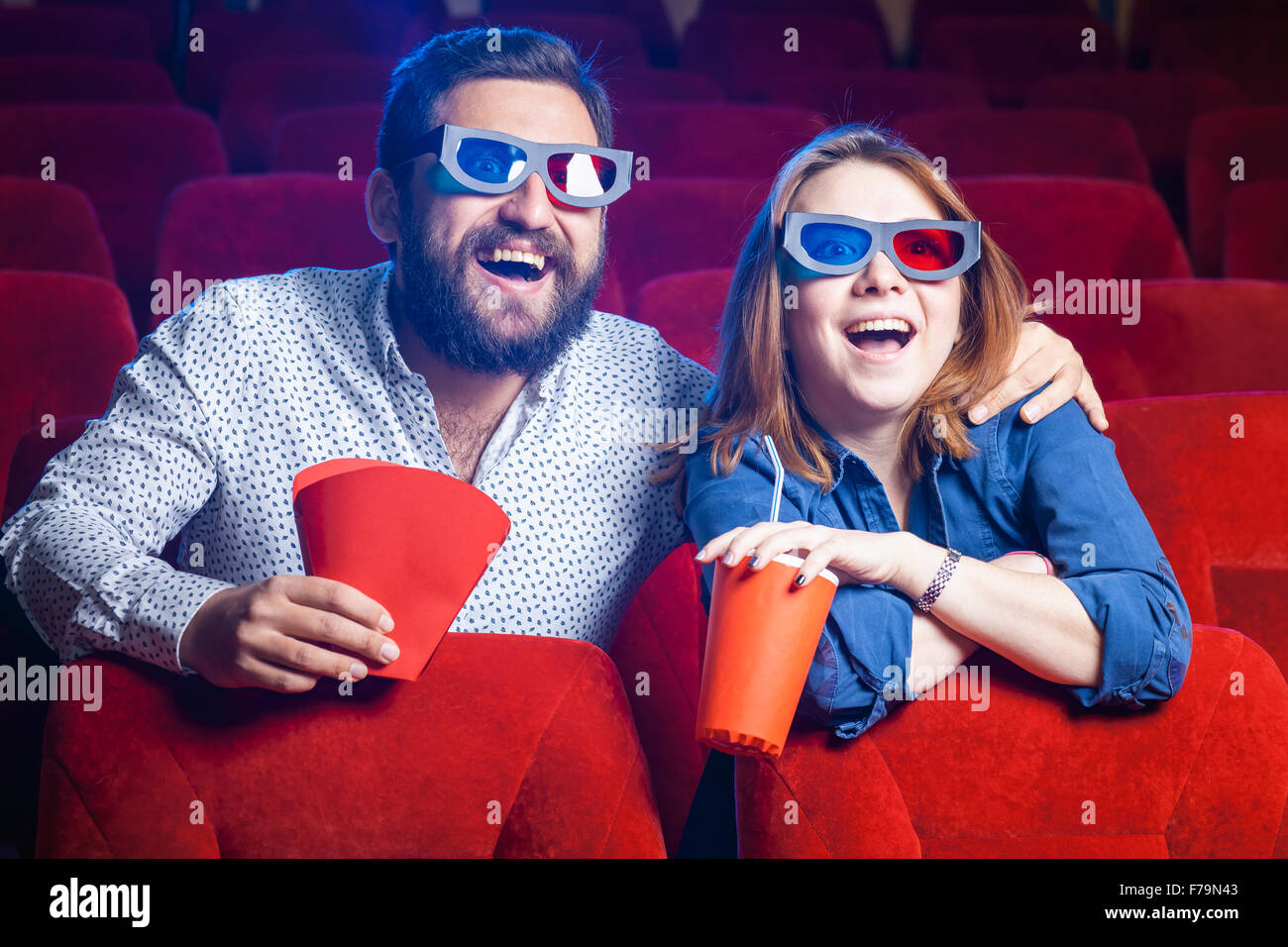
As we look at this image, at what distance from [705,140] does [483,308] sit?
2.72 feet

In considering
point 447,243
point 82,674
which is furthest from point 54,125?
point 82,674

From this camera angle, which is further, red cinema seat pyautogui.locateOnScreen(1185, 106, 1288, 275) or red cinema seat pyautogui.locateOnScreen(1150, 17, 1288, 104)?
red cinema seat pyautogui.locateOnScreen(1150, 17, 1288, 104)

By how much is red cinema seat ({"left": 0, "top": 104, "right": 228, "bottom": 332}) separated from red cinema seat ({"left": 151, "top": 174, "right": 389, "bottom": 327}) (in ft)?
0.94

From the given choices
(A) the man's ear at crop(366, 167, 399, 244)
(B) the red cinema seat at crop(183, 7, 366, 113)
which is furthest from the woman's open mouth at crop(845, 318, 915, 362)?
(B) the red cinema seat at crop(183, 7, 366, 113)

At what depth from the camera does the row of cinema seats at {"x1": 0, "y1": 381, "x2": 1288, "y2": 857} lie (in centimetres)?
54

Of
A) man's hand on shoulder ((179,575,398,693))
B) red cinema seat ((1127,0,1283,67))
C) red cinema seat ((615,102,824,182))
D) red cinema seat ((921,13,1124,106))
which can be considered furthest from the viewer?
red cinema seat ((1127,0,1283,67))

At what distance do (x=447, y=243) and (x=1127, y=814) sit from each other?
0.54m

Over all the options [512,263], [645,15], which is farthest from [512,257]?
[645,15]

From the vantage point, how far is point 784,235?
2.26 ft

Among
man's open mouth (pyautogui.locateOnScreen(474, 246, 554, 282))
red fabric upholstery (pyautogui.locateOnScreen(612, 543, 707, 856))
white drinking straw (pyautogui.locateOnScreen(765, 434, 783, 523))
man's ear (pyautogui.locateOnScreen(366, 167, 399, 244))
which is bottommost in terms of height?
red fabric upholstery (pyautogui.locateOnScreen(612, 543, 707, 856))

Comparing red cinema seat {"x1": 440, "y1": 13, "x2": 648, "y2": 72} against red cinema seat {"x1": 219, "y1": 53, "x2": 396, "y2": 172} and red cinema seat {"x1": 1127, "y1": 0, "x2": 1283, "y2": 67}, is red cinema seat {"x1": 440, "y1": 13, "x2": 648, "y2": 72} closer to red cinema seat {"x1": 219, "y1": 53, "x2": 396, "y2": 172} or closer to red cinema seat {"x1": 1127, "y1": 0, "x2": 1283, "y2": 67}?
red cinema seat {"x1": 219, "y1": 53, "x2": 396, "y2": 172}

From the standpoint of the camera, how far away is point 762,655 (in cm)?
52

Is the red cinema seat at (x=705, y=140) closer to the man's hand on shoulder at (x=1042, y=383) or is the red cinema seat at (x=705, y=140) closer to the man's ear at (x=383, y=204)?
the man's ear at (x=383, y=204)
